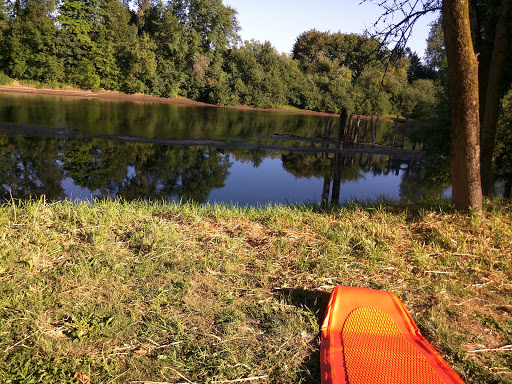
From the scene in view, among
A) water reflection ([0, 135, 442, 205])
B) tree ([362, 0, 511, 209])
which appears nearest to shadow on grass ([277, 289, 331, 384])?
tree ([362, 0, 511, 209])

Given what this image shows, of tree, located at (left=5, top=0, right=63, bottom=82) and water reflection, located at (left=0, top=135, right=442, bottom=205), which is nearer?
water reflection, located at (left=0, top=135, right=442, bottom=205)

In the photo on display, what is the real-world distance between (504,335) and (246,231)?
2.71m

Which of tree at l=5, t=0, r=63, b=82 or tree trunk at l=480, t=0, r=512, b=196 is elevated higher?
tree at l=5, t=0, r=63, b=82

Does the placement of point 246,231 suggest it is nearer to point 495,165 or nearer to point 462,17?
point 462,17

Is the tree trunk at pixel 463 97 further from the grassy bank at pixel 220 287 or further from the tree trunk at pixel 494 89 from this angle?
the tree trunk at pixel 494 89

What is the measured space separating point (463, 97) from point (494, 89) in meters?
1.94

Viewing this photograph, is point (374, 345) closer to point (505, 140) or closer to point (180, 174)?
point (505, 140)

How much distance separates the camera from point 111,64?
44.3 meters

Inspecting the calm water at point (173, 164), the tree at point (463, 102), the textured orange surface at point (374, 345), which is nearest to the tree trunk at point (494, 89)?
the tree at point (463, 102)

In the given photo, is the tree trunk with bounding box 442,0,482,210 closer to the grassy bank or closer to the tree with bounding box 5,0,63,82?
the grassy bank

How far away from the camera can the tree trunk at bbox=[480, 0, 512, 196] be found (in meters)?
5.61

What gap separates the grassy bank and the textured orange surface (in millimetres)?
144

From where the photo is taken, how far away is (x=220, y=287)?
3391mm

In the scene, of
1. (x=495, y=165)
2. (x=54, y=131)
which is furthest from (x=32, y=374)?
(x=54, y=131)
